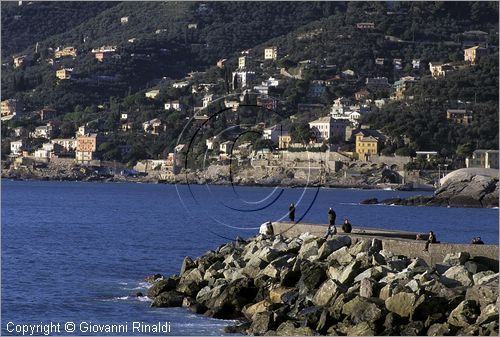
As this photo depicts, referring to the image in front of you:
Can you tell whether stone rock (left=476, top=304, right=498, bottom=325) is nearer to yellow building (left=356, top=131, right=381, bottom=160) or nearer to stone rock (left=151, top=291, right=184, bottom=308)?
stone rock (left=151, top=291, right=184, bottom=308)

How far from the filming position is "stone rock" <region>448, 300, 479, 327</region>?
1434 centimetres

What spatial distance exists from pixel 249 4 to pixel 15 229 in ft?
370

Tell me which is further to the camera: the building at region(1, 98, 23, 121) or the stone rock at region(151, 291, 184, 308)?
the building at region(1, 98, 23, 121)

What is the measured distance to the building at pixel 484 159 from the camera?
7569cm

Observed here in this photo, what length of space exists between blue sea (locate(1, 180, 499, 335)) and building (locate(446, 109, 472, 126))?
2243cm

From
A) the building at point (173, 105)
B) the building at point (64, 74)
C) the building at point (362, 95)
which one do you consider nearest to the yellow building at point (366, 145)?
the building at point (362, 95)

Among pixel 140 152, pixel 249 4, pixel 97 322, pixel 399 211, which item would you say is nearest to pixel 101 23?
pixel 249 4

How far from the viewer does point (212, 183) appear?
274 ft

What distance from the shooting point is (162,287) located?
19.3 metres

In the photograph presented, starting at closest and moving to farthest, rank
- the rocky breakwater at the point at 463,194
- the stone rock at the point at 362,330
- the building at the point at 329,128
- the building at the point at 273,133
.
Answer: the stone rock at the point at 362,330, the rocky breakwater at the point at 463,194, the building at the point at 273,133, the building at the point at 329,128

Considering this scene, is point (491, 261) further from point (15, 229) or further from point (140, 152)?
point (140, 152)

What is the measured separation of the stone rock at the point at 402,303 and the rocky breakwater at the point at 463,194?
42059 millimetres

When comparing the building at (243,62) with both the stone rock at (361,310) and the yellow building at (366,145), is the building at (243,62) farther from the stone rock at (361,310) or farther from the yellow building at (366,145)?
the stone rock at (361,310)

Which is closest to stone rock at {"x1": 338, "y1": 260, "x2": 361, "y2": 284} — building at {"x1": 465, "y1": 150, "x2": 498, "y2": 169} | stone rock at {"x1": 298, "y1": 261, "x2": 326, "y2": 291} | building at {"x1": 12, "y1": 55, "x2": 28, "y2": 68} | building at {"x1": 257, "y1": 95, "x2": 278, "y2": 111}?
stone rock at {"x1": 298, "y1": 261, "x2": 326, "y2": 291}
